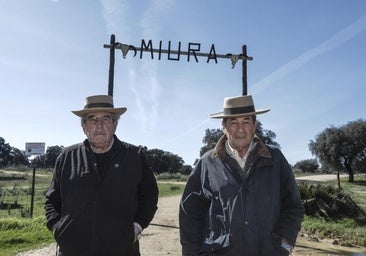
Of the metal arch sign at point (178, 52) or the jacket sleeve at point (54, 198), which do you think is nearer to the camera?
the jacket sleeve at point (54, 198)

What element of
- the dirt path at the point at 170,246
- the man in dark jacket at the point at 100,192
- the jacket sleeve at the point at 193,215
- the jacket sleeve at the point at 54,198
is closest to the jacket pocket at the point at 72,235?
the man in dark jacket at the point at 100,192

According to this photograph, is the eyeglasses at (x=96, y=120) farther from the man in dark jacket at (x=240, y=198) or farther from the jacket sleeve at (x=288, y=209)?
the jacket sleeve at (x=288, y=209)

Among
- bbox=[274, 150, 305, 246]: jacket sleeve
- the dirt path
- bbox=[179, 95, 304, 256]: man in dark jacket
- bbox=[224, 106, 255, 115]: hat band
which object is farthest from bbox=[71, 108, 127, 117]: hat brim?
the dirt path

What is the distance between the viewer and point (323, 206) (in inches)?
547

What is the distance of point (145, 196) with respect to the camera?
13.6ft

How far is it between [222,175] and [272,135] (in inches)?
1543

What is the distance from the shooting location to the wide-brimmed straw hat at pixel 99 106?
4098 millimetres

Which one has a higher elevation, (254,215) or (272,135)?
(272,135)

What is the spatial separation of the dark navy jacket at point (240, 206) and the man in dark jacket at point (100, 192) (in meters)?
0.52

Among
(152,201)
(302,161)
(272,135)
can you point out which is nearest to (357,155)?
(272,135)

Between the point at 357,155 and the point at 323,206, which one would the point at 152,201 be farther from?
the point at 357,155

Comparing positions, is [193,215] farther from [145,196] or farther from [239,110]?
[239,110]

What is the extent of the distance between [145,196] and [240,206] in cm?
113

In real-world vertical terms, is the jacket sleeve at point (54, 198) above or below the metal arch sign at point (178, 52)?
below
